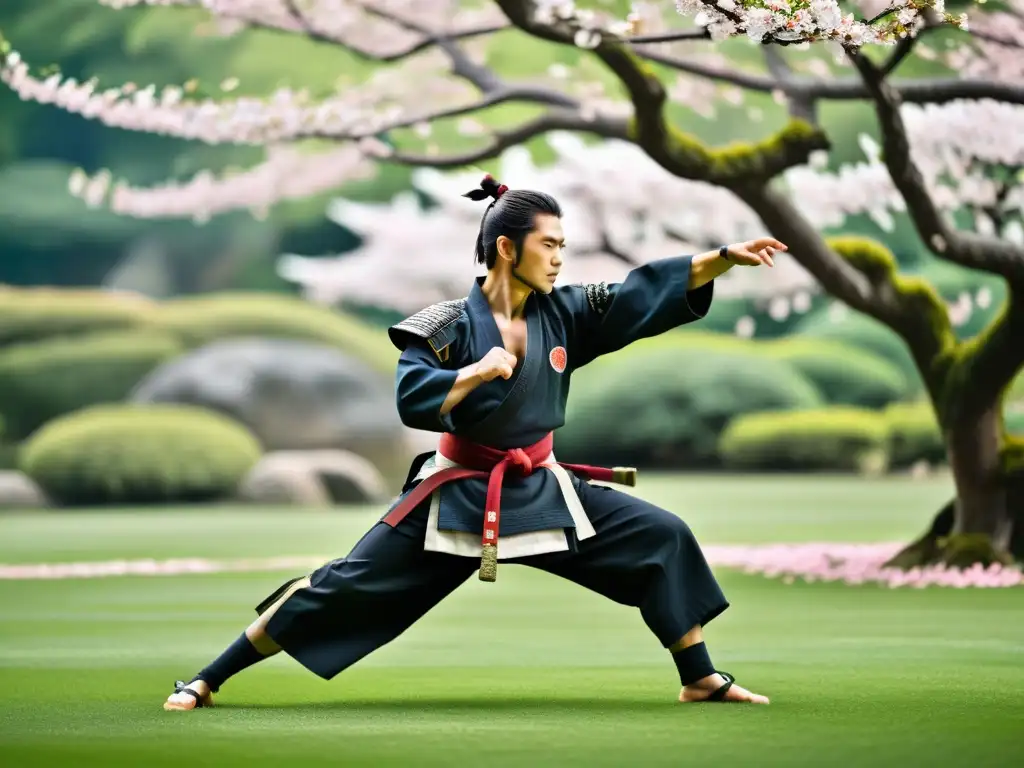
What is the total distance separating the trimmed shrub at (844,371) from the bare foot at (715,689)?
15077 mm

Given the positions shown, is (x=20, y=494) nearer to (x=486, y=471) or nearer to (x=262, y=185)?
(x=262, y=185)

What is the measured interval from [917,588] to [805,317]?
12337 millimetres

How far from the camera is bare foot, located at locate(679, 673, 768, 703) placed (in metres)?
4.11

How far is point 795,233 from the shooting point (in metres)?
7.83

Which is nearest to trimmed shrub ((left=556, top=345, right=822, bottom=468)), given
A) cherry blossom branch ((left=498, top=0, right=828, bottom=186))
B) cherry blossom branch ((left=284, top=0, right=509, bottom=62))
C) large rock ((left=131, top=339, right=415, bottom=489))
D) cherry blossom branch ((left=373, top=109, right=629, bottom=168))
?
large rock ((left=131, top=339, right=415, bottom=489))

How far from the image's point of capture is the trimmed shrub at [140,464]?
15.7 meters

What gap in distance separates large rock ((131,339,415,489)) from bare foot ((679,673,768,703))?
1261 cm

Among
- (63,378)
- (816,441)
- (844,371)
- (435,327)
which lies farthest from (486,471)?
(844,371)

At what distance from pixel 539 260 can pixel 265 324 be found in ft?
48.5

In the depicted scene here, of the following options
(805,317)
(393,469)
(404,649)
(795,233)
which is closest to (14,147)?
(393,469)

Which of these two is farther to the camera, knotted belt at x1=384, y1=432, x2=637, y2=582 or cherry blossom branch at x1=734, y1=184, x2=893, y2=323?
cherry blossom branch at x1=734, y1=184, x2=893, y2=323

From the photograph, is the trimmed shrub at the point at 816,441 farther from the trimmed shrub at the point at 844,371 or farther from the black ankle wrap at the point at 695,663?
the black ankle wrap at the point at 695,663

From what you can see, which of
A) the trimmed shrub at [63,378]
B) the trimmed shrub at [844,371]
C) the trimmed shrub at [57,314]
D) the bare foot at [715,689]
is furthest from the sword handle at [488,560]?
the trimmed shrub at [57,314]

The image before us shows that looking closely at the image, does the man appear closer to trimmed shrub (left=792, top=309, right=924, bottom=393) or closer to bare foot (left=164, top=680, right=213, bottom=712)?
bare foot (left=164, top=680, right=213, bottom=712)
